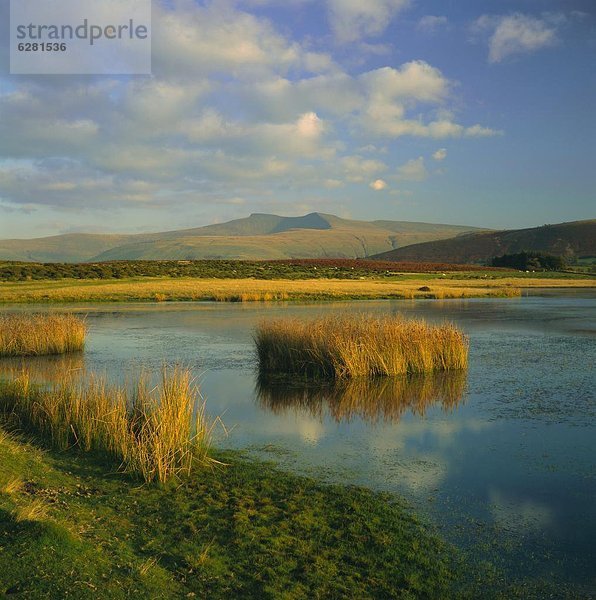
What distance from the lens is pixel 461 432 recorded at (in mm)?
12086

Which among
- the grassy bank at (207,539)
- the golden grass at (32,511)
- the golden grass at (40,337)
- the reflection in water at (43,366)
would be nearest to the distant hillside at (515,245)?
the golden grass at (40,337)

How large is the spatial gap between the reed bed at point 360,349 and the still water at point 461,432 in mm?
805

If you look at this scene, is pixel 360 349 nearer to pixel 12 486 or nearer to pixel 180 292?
pixel 12 486

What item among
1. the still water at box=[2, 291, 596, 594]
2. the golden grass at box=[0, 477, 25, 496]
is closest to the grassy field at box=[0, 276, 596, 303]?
the still water at box=[2, 291, 596, 594]

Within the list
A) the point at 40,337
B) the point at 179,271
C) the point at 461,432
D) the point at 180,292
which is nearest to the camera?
the point at 461,432

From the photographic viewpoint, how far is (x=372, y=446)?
11.1 meters

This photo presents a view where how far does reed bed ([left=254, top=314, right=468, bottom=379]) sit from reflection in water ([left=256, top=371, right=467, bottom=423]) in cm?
46

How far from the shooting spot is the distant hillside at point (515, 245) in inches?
6201

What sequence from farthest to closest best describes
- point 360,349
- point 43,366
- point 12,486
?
point 43,366, point 360,349, point 12,486

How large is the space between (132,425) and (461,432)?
6.16 metres

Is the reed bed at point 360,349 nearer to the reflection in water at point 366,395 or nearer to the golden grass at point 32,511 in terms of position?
the reflection in water at point 366,395

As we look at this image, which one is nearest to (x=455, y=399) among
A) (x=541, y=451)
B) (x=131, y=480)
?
(x=541, y=451)

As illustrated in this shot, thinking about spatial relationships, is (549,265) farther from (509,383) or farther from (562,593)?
(562,593)

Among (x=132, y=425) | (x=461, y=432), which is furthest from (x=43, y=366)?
(x=461, y=432)
